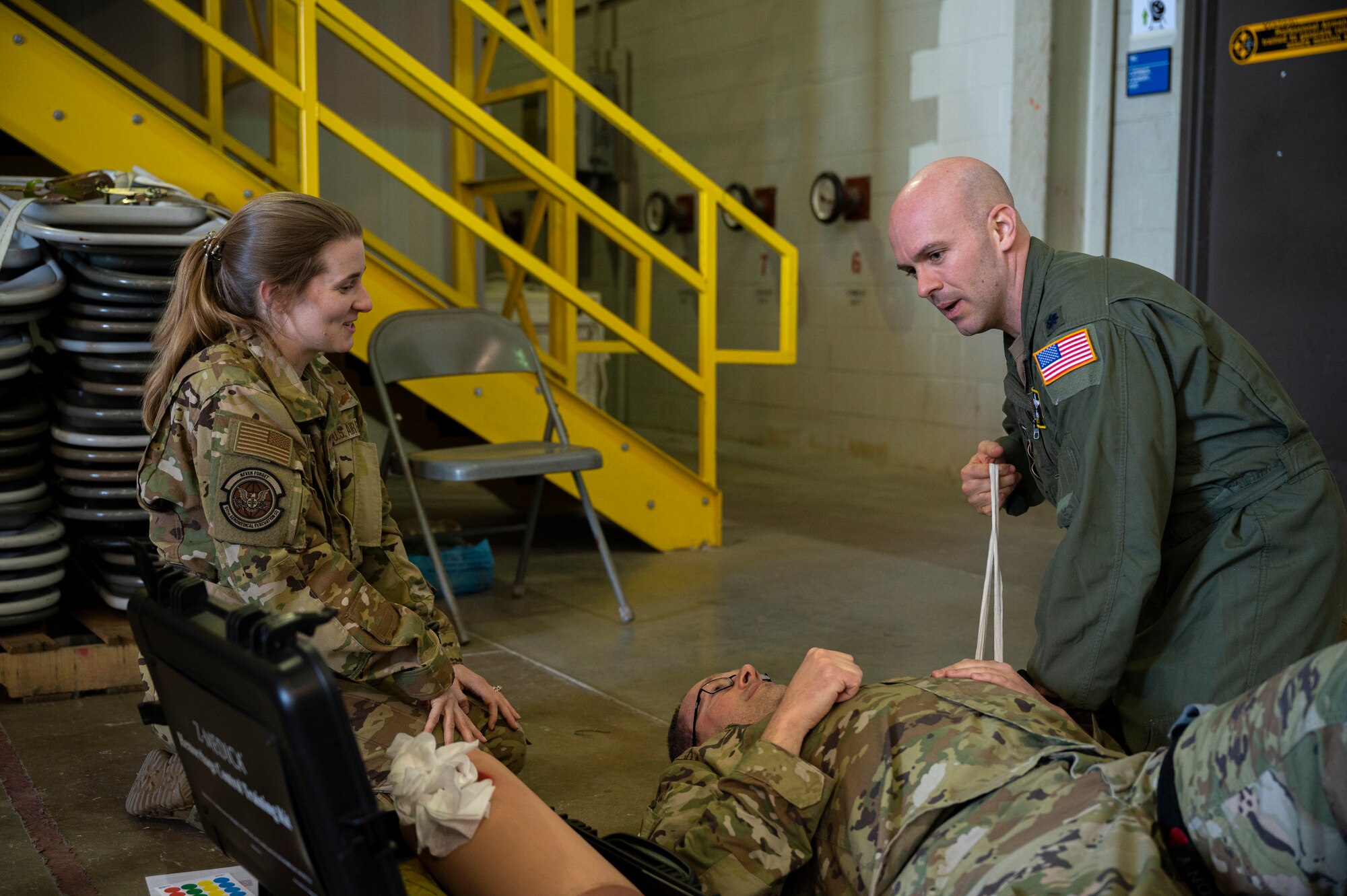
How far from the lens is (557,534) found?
514 cm

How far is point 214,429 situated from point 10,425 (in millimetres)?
1457

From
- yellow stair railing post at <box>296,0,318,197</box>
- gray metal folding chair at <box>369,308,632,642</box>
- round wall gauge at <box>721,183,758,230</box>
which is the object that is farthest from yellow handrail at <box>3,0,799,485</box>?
round wall gauge at <box>721,183,758,230</box>

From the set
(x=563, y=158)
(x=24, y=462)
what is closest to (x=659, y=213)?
(x=563, y=158)

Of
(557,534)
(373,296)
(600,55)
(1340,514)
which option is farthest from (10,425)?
(600,55)

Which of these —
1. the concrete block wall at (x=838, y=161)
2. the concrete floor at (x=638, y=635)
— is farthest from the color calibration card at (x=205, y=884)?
the concrete block wall at (x=838, y=161)

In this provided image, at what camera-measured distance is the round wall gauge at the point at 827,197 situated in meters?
7.36

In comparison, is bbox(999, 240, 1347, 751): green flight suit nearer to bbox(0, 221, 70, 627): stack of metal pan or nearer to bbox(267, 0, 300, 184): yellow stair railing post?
bbox(0, 221, 70, 627): stack of metal pan

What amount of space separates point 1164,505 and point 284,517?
4.66 feet

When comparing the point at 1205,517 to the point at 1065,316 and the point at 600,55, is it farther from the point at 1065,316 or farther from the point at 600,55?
the point at 600,55

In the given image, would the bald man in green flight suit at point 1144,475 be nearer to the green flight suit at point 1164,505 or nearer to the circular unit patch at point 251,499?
the green flight suit at point 1164,505

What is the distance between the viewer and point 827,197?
24.5ft

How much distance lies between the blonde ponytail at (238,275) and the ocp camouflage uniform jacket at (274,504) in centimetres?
6

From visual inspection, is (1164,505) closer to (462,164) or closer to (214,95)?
(214,95)

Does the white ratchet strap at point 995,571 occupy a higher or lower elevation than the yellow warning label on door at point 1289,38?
lower
